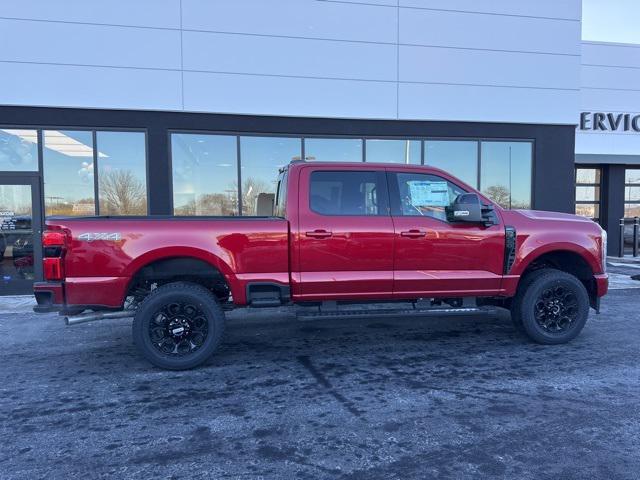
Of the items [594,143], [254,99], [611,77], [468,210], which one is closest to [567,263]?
[468,210]

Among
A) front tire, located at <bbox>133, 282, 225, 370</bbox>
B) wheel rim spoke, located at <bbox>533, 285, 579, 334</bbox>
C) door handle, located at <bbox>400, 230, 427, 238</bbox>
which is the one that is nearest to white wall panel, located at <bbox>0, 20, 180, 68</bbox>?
front tire, located at <bbox>133, 282, 225, 370</bbox>

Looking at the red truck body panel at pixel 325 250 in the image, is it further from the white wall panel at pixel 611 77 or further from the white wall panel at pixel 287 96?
the white wall panel at pixel 611 77

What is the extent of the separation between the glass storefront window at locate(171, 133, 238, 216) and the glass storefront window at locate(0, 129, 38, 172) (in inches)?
104

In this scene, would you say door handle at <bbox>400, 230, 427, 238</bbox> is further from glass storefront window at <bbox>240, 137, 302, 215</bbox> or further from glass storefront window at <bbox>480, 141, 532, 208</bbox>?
glass storefront window at <bbox>480, 141, 532, 208</bbox>

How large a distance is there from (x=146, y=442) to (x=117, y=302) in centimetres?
174

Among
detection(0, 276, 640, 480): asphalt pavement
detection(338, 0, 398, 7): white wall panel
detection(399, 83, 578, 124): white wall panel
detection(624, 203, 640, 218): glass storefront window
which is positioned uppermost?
detection(338, 0, 398, 7): white wall panel

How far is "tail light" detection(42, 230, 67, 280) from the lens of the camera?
4.34 meters

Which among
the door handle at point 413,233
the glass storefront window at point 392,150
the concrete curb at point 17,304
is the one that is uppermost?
the glass storefront window at point 392,150

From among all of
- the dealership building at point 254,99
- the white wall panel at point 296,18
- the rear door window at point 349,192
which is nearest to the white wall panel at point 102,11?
the dealership building at point 254,99

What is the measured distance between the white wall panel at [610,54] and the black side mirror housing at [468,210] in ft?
38.1

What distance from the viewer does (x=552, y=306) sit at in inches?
210

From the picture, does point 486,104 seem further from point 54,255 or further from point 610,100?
point 54,255

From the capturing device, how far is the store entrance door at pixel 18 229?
8.94 meters

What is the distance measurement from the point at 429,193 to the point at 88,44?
7.76 meters
